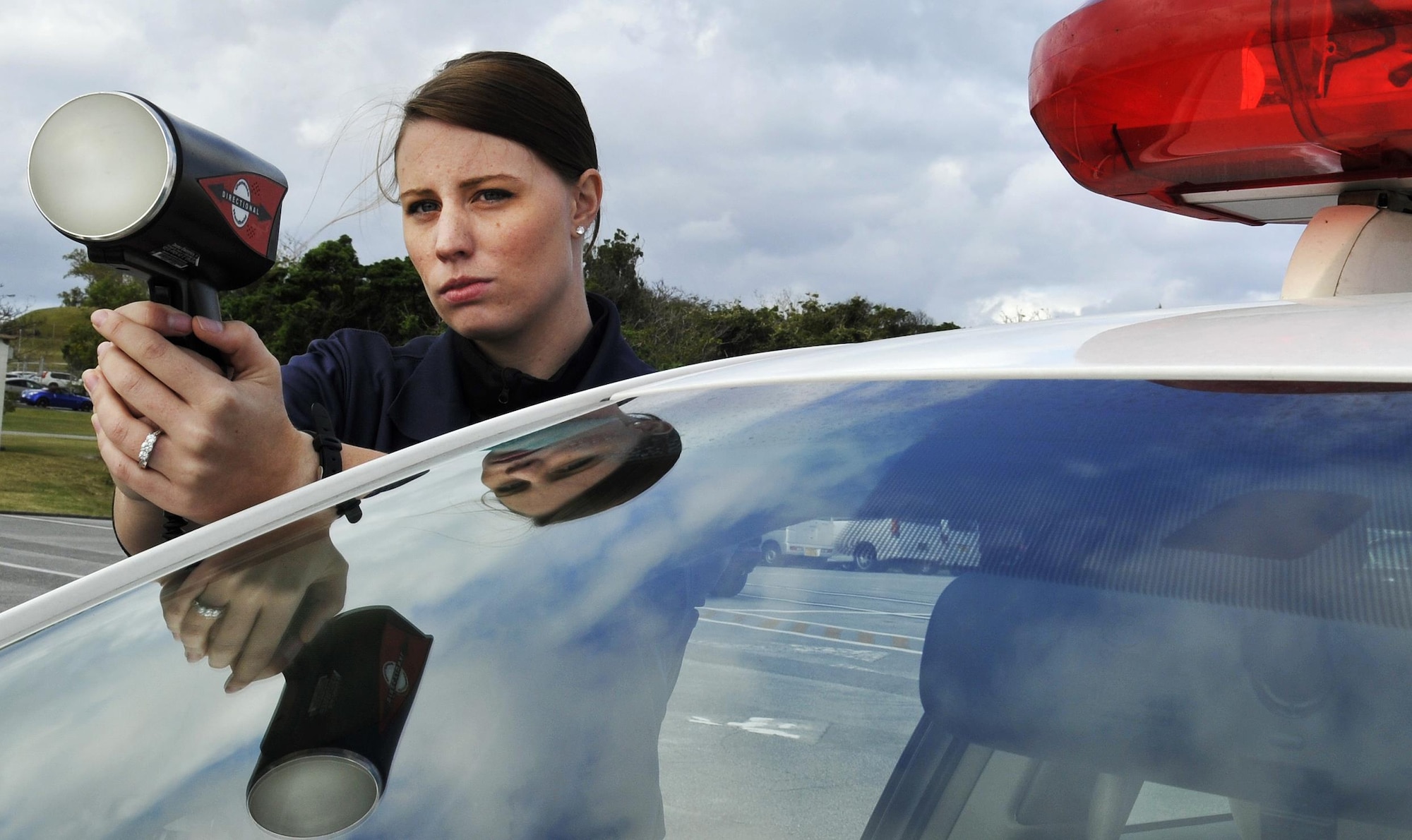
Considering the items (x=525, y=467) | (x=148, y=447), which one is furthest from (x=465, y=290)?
(x=525, y=467)

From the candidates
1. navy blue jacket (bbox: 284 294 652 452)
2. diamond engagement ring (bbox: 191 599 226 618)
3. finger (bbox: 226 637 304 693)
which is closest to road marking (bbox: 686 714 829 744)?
finger (bbox: 226 637 304 693)

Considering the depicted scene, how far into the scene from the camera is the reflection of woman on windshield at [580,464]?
1073 mm

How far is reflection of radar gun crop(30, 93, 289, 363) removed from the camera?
3.93 feet

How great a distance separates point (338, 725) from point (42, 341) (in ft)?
286

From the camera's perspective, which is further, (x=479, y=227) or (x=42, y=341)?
(x=42, y=341)

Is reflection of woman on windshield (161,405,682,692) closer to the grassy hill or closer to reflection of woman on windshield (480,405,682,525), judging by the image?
reflection of woman on windshield (480,405,682,525)

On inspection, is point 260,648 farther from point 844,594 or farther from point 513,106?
point 513,106

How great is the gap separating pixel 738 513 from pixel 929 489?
6.8 inches

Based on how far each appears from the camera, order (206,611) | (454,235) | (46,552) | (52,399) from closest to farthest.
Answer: (206,611), (454,235), (46,552), (52,399)

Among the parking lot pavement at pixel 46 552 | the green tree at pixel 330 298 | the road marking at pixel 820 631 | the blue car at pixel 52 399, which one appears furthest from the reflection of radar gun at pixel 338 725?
the blue car at pixel 52 399

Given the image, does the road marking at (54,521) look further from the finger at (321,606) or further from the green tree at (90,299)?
the finger at (321,606)

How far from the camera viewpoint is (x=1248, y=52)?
46.2 inches

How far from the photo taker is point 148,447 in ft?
4.31

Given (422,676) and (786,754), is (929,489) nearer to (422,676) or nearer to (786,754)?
(786,754)
